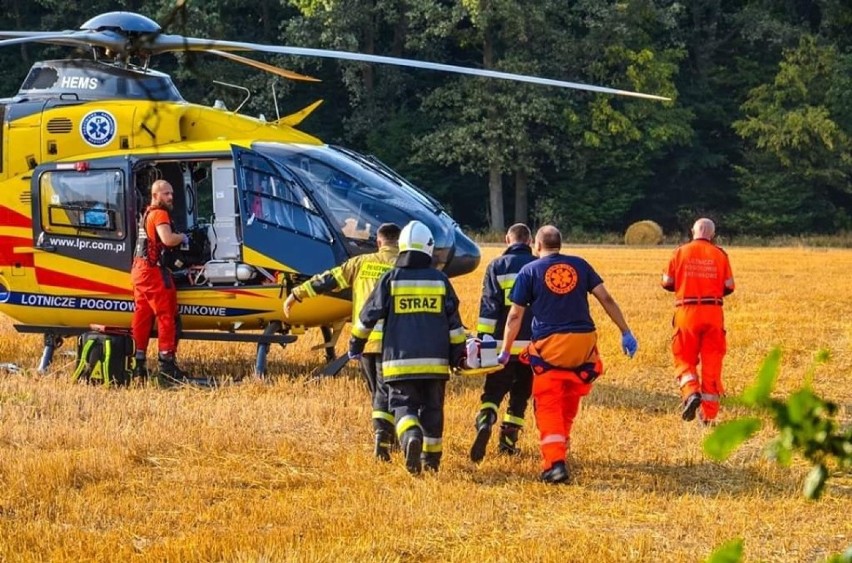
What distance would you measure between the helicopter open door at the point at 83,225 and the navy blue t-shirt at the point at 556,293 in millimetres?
4891

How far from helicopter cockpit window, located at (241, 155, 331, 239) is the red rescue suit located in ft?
2.65

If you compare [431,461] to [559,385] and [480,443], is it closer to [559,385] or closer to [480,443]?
[480,443]

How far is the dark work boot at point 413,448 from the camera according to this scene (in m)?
7.74

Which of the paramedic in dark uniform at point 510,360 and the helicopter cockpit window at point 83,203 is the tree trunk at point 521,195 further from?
the paramedic in dark uniform at point 510,360

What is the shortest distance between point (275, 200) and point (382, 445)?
3855 mm

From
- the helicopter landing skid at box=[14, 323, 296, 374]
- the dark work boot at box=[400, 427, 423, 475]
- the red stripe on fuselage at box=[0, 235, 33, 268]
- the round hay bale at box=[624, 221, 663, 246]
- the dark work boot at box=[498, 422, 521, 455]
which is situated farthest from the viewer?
the round hay bale at box=[624, 221, 663, 246]

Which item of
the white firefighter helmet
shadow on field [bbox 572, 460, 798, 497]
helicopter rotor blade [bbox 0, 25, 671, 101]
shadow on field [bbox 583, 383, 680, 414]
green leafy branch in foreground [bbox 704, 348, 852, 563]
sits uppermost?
helicopter rotor blade [bbox 0, 25, 671, 101]

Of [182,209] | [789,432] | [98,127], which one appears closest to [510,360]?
[182,209]

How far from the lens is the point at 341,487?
748cm

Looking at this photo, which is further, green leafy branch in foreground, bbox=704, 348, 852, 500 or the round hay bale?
the round hay bale

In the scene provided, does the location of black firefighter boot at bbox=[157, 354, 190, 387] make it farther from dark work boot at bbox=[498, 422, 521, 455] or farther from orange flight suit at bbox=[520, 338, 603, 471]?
orange flight suit at bbox=[520, 338, 603, 471]

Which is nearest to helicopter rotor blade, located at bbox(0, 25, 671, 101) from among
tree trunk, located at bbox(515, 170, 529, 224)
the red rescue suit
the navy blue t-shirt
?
the navy blue t-shirt

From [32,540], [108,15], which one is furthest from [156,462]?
[108,15]

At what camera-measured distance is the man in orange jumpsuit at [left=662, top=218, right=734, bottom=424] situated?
9953mm
